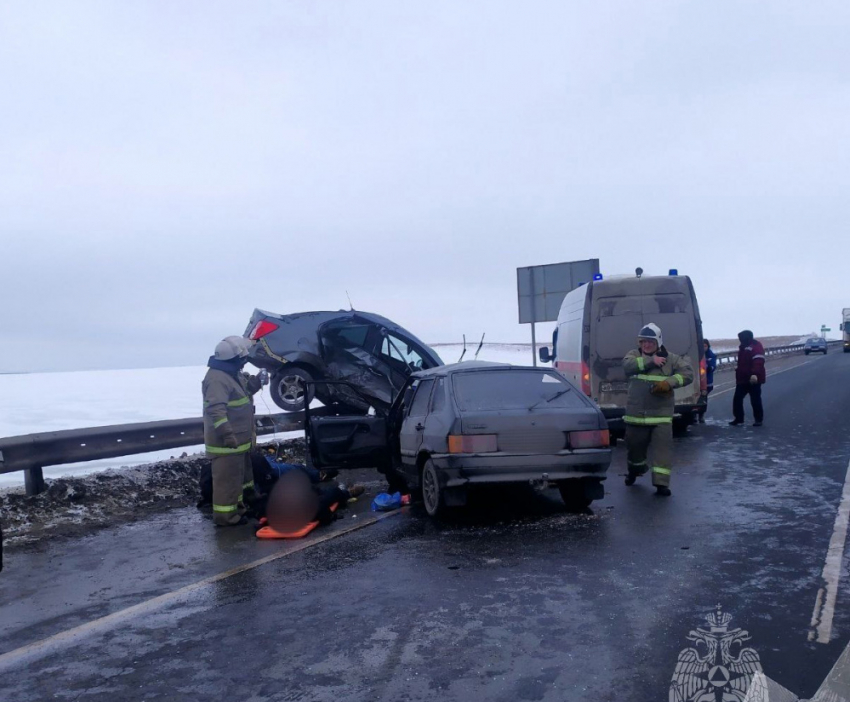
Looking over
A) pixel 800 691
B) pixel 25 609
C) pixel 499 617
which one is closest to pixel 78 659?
pixel 25 609

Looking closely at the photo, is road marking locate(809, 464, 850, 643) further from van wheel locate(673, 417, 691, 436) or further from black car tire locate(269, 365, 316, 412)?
black car tire locate(269, 365, 316, 412)

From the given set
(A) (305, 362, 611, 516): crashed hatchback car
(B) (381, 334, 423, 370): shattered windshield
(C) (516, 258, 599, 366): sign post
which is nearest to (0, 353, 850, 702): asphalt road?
(A) (305, 362, 611, 516): crashed hatchback car

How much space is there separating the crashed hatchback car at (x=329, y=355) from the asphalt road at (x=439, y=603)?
6138 mm

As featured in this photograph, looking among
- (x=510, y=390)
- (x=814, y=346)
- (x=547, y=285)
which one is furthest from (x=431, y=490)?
(x=814, y=346)

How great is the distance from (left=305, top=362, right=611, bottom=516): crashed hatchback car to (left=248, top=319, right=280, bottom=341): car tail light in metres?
6.55

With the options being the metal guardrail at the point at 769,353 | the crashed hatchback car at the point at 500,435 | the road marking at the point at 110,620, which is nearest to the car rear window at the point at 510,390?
the crashed hatchback car at the point at 500,435

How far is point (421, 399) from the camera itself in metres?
9.26

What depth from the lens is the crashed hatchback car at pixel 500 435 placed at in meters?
7.95

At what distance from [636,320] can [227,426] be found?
26.2ft

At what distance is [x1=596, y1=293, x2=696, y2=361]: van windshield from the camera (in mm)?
14344

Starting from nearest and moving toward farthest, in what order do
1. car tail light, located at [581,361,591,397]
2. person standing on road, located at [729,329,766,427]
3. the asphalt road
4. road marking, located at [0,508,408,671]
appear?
1. the asphalt road
2. road marking, located at [0,508,408,671]
3. car tail light, located at [581,361,591,397]
4. person standing on road, located at [729,329,766,427]

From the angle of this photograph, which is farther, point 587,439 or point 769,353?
point 769,353

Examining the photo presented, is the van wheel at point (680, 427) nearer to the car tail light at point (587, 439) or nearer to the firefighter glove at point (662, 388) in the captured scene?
the firefighter glove at point (662, 388)

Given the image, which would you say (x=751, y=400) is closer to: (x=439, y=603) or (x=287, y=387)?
(x=287, y=387)
